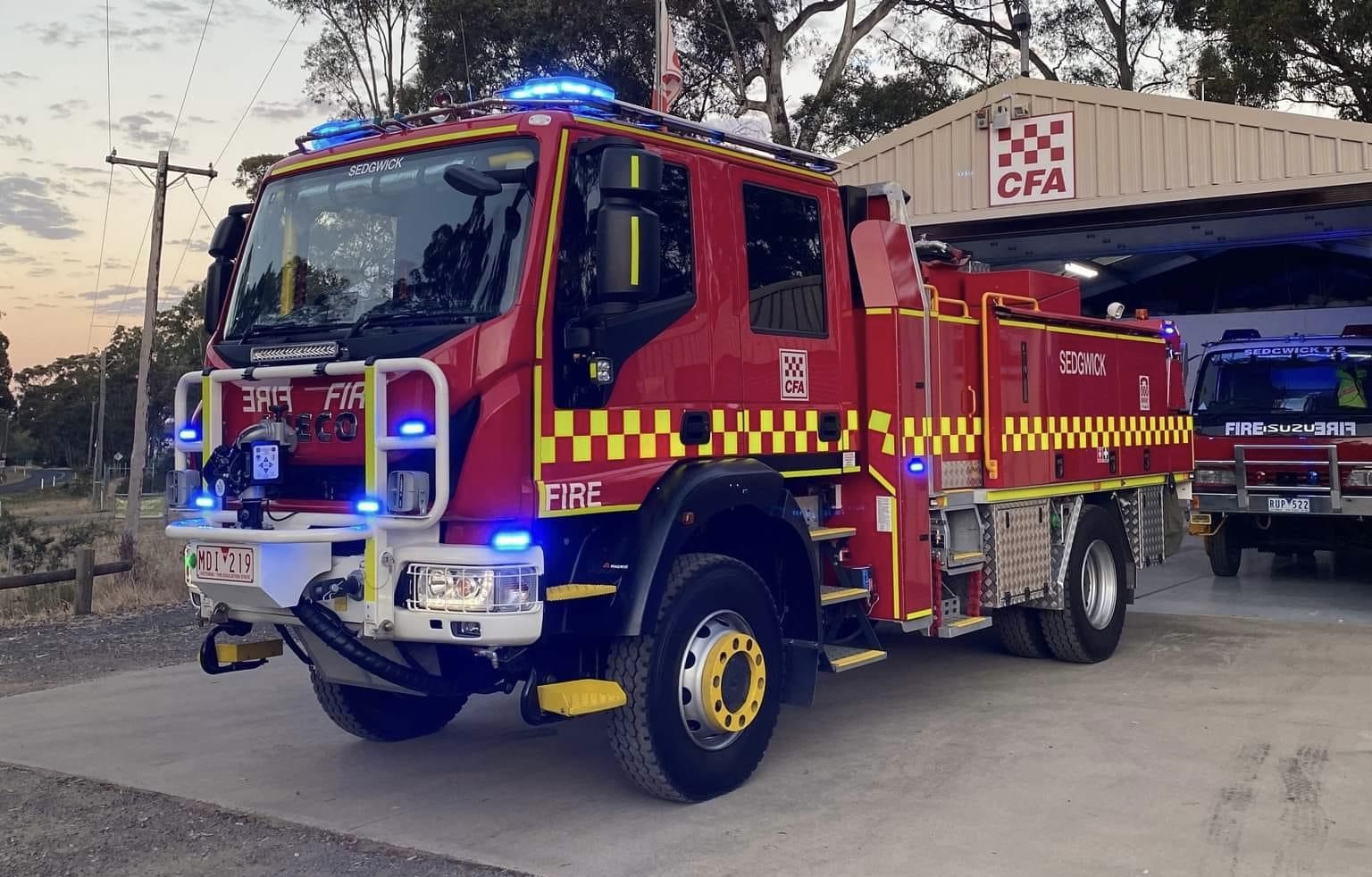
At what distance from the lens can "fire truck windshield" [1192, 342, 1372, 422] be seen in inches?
436

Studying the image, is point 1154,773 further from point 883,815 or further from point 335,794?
point 335,794

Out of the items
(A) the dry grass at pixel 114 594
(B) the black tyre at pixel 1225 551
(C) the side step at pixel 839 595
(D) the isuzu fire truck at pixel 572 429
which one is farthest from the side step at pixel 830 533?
(B) the black tyre at pixel 1225 551

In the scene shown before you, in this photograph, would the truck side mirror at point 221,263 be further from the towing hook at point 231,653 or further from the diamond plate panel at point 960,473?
the diamond plate panel at point 960,473

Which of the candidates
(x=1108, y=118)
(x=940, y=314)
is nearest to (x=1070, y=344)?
(x=940, y=314)

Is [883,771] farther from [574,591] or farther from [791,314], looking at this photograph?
[791,314]

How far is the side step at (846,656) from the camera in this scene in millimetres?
5539

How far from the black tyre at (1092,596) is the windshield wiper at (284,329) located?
191 inches

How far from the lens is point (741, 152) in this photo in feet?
17.8

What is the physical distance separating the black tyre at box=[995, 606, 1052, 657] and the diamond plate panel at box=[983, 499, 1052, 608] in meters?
0.52

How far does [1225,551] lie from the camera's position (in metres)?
12.2

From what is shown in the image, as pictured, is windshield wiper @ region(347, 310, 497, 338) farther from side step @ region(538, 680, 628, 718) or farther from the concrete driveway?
the concrete driveway

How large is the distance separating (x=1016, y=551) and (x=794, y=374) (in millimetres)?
2219

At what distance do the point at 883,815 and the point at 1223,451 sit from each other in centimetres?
805

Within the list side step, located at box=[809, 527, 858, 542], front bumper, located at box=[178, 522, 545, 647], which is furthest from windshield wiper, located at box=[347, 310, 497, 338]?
side step, located at box=[809, 527, 858, 542]
